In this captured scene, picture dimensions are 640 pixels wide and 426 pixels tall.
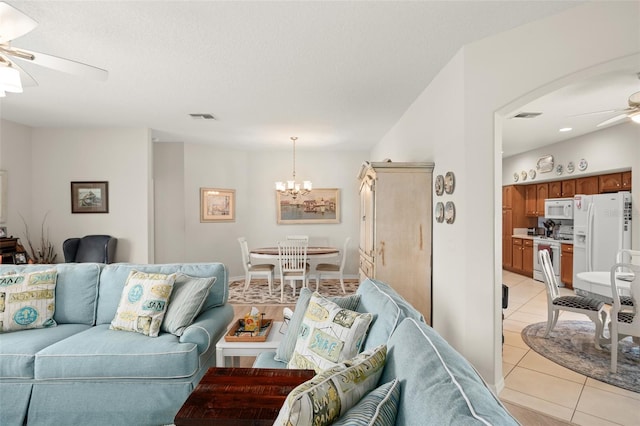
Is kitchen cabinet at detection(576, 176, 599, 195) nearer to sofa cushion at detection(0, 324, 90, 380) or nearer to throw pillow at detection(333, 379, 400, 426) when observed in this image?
throw pillow at detection(333, 379, 400, 426)

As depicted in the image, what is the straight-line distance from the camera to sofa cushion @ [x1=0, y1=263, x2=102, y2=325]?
2484 mm

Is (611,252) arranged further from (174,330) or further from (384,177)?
(174,330)

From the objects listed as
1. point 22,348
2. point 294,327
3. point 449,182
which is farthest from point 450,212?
point 22,348

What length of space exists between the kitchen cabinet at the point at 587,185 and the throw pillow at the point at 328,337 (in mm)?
5729

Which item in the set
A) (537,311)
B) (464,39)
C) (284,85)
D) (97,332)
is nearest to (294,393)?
(97,332)

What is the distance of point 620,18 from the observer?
1904mm

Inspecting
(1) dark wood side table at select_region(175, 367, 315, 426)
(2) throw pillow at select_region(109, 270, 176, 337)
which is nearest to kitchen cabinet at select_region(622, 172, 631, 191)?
(1) dark wood side table at select_region(175, 367, 315, 426)

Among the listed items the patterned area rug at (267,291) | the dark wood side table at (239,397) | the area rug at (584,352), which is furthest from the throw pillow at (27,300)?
the area rug at (584,352)

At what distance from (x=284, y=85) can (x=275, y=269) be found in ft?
11.7

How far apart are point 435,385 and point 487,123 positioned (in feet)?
7.14

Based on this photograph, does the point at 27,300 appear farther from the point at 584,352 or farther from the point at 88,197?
the point at 584,352

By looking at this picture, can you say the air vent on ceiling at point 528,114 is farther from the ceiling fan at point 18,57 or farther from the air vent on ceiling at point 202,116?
the ceiling fan at point 18,57

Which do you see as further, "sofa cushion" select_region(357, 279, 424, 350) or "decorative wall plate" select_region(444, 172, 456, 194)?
"decorative wall plate" select_region(444, 172, 456, 194)

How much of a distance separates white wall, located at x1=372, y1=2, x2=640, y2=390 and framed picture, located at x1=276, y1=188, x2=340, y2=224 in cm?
388
